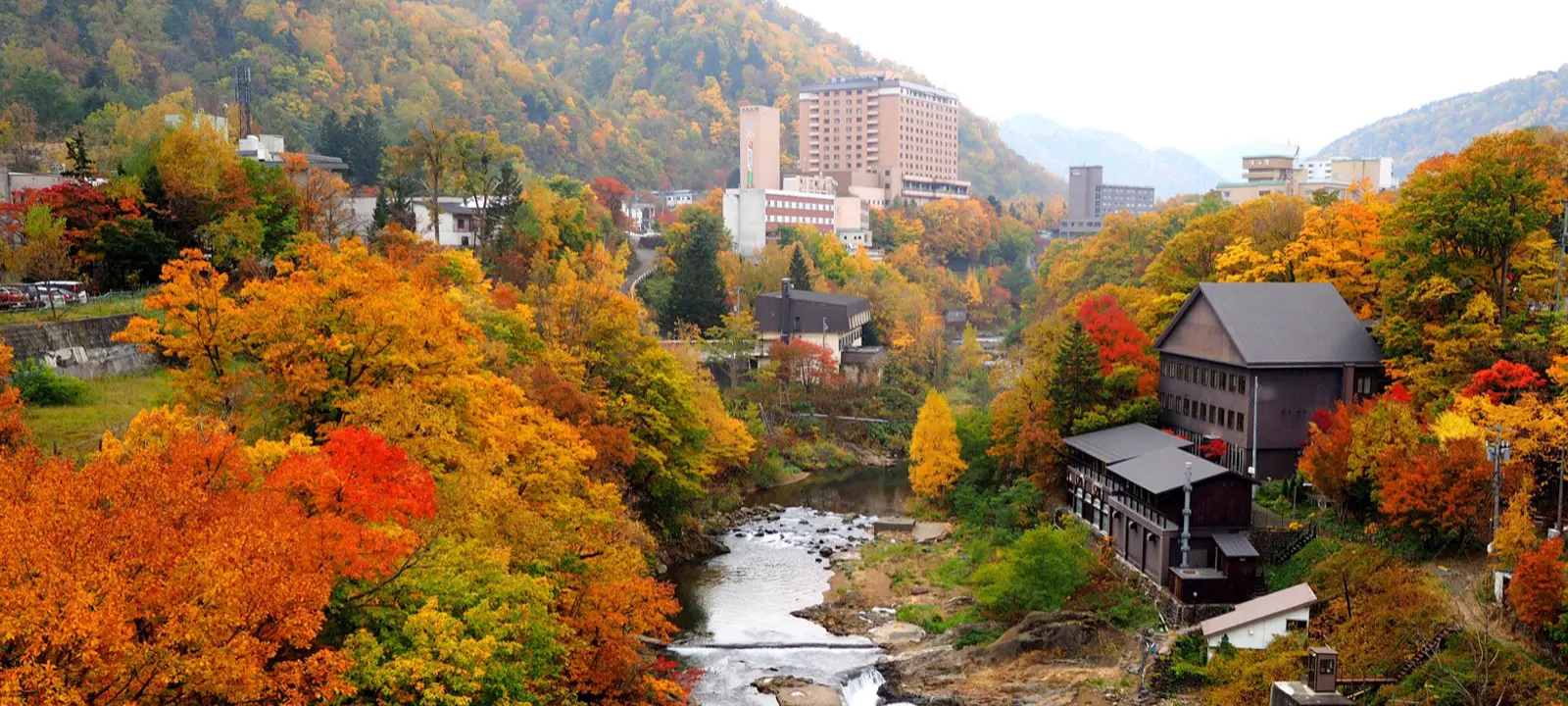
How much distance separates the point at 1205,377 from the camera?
32906 millimetres

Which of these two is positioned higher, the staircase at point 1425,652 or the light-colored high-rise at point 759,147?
the light-colored high-rise at point 759,147

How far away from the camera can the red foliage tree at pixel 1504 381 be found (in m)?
24.2

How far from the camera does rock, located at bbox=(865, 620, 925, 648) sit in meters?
28.1

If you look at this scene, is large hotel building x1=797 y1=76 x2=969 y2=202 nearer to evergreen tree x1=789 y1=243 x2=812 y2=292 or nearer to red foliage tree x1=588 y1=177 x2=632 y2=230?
red foliage tree x1=588 y1=177 x2=632 y2=230

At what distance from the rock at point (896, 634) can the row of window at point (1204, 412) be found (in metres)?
10.4

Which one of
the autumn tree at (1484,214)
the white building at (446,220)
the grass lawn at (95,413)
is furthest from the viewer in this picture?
the white building at (446,220)

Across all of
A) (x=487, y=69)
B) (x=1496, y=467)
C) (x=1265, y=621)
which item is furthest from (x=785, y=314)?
(x=487, y=69)

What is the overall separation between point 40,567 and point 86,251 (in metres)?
23.4

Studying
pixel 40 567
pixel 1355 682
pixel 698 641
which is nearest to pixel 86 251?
pixel 698 641

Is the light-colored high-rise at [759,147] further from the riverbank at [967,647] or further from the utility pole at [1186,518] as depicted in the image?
the utility pole at [1186,518]

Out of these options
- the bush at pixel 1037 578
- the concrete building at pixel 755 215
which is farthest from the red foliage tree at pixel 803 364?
the bush at pixel 1037 578

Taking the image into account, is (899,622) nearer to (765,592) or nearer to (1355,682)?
(765,592)

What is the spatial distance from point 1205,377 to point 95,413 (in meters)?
27.3

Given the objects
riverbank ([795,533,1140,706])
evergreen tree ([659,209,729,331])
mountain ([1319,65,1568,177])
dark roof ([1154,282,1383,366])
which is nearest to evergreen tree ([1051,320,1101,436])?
dark roof ([1154,282,1383,366])
